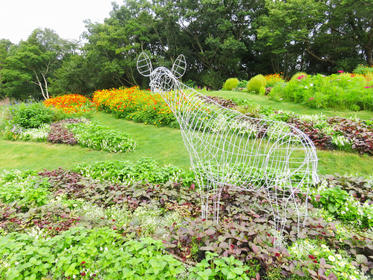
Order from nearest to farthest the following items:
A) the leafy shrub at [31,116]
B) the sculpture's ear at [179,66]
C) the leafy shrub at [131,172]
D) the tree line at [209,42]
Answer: the sculpture's ear at [179,66], the leafy shrub at [131,172], the leafy shrub at [31,116], the tree line at [209,42]

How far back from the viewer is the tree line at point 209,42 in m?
14.8

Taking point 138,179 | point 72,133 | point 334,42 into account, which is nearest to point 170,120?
point 72,133

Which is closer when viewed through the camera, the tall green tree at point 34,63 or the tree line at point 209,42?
the tree line at point 209,42

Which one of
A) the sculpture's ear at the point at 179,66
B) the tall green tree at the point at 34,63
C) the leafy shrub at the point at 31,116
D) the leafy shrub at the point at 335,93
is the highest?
the tall green tree at the point at 34,63

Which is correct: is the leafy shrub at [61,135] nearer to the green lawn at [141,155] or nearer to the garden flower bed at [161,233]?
the green lawn at [141,155]

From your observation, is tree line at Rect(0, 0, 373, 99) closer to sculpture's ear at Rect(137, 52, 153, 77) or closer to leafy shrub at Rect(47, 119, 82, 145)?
leafy shrub at Rect(47, 119, 82, 145)

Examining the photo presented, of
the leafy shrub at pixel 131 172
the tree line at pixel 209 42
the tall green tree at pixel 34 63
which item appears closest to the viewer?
the leafy shrub at pixel 131 172

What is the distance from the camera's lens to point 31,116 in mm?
8234

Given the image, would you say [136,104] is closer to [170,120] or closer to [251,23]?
[170,120]

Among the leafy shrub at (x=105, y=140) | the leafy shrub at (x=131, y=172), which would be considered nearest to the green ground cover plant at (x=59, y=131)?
the leafy shrub at (x=105, y=140)

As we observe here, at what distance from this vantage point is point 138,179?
12.5ft

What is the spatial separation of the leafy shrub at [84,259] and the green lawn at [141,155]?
2.61 metres

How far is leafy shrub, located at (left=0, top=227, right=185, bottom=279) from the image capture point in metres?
1.76

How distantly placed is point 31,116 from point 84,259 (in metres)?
8.37
